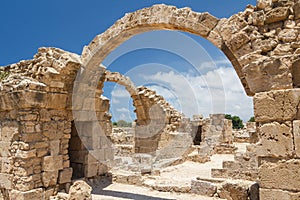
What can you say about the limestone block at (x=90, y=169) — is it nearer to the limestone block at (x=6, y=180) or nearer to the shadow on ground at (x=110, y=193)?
the shadow on ground at (x=110, y=193)

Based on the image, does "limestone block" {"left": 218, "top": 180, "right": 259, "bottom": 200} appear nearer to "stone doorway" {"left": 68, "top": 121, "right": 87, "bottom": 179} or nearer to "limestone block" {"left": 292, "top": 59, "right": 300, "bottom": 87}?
"limestone block" {"left": 292, "top": 59, "right": 300, "bottom": 87}

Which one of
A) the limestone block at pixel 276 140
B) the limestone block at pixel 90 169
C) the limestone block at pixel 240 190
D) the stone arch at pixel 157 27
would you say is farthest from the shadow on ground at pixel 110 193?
the limestone block at pixel 276 140

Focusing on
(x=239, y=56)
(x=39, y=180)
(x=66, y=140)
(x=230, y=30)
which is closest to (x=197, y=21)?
(x=230, y=30)

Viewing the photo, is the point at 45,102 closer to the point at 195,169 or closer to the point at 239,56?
the point at 239,56

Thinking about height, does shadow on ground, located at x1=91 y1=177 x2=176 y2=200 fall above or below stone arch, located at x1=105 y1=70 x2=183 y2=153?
below

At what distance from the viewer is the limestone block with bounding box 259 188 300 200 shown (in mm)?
3174

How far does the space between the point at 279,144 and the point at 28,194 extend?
5.17 m

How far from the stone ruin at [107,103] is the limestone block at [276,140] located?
0.04 ft

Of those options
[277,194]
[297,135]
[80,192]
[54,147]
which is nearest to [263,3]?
[297,135]

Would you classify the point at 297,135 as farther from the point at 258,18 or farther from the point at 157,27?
the point at 157,27

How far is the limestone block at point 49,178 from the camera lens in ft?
19.8

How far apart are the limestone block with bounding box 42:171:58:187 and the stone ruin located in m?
0.02

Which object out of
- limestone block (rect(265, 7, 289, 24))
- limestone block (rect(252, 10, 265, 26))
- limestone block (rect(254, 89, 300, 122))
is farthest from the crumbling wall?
limestone block (rect(254, 89, 300, 122))

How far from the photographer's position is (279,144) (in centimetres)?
331
